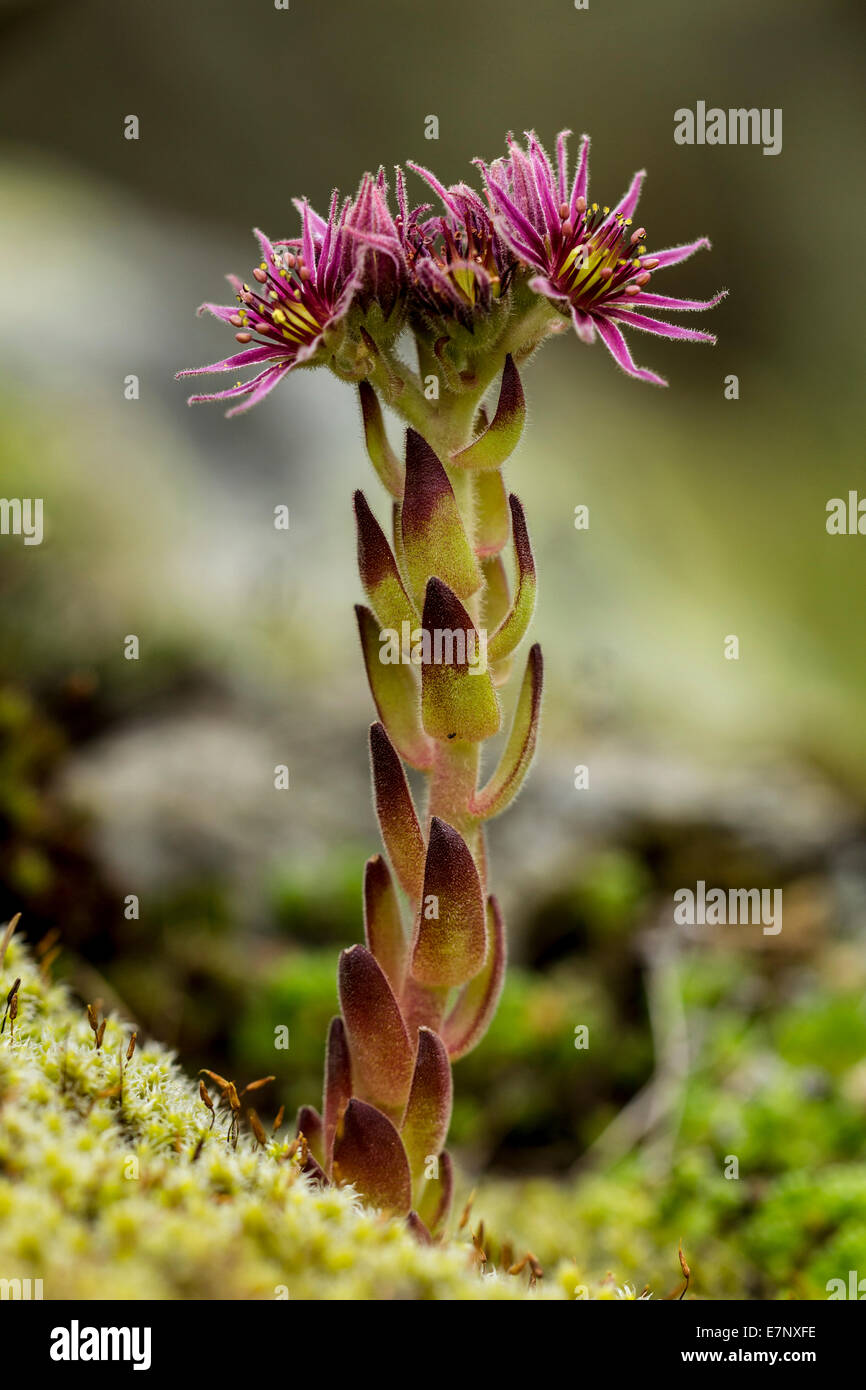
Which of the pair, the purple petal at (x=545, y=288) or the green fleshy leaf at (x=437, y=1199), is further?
the green fleshy leaf at (x=437, y=1199)

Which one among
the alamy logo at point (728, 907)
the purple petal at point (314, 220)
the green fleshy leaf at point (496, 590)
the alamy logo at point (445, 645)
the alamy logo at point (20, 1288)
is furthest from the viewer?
the alamy logo at point (728, 907)

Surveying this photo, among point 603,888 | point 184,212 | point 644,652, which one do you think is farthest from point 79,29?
point 603,888

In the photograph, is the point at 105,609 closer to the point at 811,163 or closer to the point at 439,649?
the point at 439,649

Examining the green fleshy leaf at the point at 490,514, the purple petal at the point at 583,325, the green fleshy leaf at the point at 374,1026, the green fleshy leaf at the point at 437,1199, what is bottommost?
the green fleshy leaf at the point at 437,1199

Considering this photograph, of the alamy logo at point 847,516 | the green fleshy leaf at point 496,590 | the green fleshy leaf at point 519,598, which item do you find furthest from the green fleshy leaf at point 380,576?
the alamy logo at point 847,516

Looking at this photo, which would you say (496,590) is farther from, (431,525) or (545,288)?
(545,288)

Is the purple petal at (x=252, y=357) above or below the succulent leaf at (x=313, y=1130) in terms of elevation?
above

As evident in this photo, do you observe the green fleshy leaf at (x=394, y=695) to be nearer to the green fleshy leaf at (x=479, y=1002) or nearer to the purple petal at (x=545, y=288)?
the green fleshy leaf at (x=479, y=1002)
